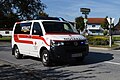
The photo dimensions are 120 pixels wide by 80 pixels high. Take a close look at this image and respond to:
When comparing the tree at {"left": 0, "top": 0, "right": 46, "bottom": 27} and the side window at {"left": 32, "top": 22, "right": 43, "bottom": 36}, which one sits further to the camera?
the tree at {"left": 0, "top": 0, "right": 46, "bottom": 27}

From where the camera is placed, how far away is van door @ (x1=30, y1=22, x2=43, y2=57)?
485 inches

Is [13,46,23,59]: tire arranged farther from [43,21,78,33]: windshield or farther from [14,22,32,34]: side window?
[43,21,78,33]: windshield

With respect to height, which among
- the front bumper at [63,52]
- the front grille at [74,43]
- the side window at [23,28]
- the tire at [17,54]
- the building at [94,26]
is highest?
the side window at [23,28]

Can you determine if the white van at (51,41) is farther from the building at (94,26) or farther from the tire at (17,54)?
the building at (94,26)

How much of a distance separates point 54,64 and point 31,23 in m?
2.24

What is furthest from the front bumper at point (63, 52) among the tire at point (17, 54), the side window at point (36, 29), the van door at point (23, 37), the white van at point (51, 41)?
the tire at point (17, 54)

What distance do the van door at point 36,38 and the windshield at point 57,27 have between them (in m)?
0.33

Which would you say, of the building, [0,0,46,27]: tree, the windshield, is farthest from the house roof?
the windshield

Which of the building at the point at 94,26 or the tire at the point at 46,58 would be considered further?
the building at the point at 94,26

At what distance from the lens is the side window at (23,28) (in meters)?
13.4

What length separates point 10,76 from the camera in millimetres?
9375

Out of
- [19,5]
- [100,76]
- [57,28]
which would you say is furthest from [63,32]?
[19,5]

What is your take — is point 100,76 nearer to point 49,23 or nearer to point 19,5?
point 49,23

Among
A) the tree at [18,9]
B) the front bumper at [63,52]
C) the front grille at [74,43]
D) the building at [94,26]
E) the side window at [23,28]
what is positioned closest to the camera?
the front bumper at [63,52]
